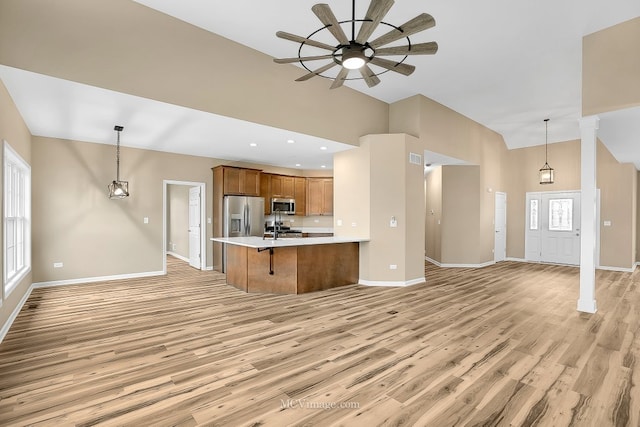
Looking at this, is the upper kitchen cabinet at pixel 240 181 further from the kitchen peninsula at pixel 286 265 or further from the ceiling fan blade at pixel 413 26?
the ceiling fan blade at pixel 413 26

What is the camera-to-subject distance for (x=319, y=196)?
9.40 m

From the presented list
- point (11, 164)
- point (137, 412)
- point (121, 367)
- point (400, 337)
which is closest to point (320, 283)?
point (400, 337)

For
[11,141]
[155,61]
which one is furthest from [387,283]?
[11,141]

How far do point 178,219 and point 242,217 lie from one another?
3.38 metres

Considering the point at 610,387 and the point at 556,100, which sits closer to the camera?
the point at 610,387

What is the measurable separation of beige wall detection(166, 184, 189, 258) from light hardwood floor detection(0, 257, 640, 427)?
14.0 ft

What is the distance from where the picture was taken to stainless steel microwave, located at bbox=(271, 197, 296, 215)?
28.3 feet

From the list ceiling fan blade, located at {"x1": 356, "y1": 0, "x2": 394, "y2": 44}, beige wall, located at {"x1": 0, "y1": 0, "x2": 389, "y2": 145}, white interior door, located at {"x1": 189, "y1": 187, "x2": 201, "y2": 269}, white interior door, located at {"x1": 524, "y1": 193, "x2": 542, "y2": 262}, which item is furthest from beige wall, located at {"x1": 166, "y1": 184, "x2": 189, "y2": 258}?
white interior door, located at {"x1": 524, "y1": 193, "x2": 542, "y2": 262}

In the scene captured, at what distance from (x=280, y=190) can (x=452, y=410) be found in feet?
23.8

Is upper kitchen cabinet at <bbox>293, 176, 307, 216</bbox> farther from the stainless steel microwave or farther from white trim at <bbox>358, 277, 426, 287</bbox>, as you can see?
white trim at <bbox>358, 277, 426, 287</bbox>

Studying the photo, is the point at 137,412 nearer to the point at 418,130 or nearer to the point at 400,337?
the point at 400,337

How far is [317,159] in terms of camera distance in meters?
7.57

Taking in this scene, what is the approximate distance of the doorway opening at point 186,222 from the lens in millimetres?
7424

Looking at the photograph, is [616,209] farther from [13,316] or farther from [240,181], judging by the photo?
[13,316]
